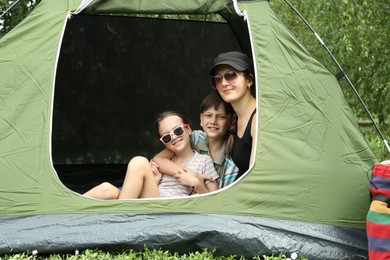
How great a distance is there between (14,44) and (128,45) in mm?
2446

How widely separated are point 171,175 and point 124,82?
7.21 feet

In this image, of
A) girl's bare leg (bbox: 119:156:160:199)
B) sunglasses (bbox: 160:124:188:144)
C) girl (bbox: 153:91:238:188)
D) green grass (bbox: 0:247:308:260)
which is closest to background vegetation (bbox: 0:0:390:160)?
girl (bbox: 153:91:238:188)

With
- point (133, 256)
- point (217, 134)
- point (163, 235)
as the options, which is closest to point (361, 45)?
point (217, 134)

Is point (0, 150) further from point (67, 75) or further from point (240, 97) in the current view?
point (67, 75)

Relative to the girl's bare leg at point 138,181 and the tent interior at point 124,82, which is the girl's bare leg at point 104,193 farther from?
the tent interior at point 124,82

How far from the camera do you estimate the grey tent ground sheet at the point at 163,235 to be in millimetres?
3250

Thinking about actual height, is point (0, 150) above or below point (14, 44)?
below

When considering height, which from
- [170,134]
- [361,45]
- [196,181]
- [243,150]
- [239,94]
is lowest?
[196,181]

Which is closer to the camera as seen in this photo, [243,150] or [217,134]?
[243,150]

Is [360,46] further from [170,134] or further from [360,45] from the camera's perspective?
[170,134]

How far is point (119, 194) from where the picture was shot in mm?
3705

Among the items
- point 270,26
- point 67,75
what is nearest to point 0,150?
point 270,26

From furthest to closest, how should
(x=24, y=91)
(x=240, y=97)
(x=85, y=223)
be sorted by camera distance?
1. (x=240, y=97)
2. (x=24, y=91)
3. (x=85, y=223)

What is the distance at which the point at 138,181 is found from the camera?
3656 millimetres
